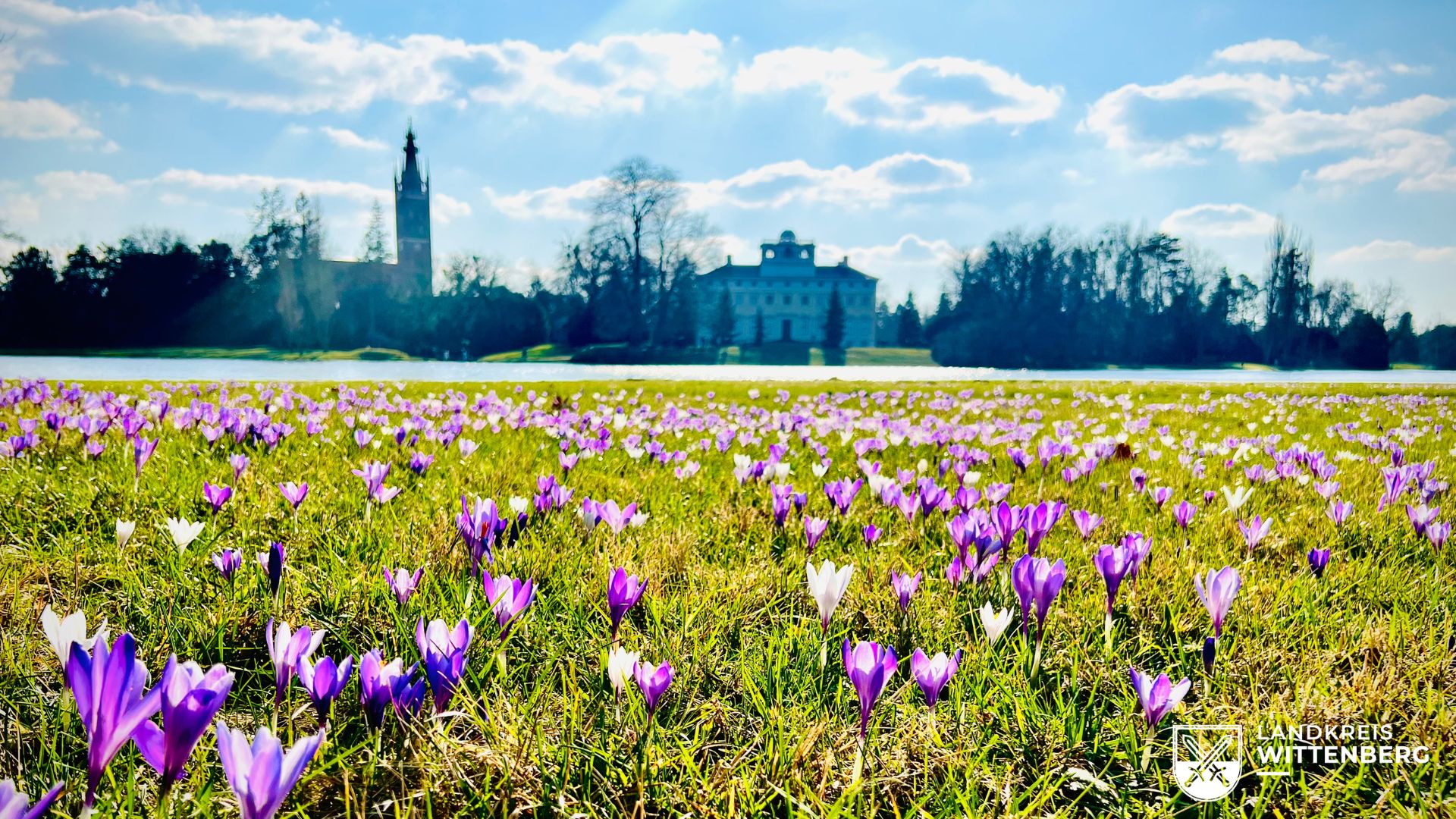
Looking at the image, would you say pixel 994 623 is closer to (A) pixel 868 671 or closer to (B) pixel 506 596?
(A) pixel 868 671

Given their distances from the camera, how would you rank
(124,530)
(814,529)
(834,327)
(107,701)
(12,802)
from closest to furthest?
1. (12,802)
2. (107,701)
3. (124,530)
4. (814,529)
5. (834,327)

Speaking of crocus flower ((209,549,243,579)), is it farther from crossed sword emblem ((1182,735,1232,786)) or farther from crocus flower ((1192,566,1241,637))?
crocus flower ((1192,566,1241,637))

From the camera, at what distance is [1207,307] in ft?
230

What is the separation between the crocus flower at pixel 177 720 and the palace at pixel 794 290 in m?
97.1

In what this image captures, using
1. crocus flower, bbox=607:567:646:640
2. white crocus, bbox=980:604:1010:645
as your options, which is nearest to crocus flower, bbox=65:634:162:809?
crocus flower, bbox=607:567:646:640

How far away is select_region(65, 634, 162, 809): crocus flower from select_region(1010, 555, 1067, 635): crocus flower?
137cm

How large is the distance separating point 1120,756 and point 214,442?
415 centimetres

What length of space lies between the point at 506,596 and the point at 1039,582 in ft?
3.37

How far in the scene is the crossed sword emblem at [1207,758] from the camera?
1223 millimetres

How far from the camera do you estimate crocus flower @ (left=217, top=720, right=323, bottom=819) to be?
0.76 meters

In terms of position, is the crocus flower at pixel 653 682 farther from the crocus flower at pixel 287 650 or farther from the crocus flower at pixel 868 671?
the crocus flower at pixel 287 650

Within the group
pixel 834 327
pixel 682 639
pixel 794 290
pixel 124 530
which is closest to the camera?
pixel 682 639

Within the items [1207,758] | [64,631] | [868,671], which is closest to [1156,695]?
[1207,758]

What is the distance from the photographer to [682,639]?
1.70 m
